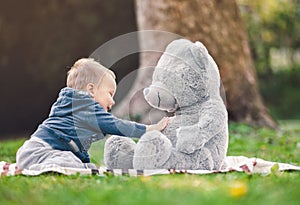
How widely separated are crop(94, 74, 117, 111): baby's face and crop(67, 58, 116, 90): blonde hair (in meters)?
0.03

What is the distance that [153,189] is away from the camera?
11.0ft

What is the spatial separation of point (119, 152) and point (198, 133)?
1.84 feet

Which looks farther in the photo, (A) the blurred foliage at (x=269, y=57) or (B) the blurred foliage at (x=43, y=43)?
(A) the blurred foliage at (x=269, y=57)

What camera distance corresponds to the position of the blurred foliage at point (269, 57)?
20328mm

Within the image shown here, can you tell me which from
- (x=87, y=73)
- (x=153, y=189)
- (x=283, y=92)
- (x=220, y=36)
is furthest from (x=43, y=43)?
(x=283, y=92)

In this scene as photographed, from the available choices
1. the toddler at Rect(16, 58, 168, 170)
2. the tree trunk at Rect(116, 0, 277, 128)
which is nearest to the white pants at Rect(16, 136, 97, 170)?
the toddler at Rect(16, 58, 168, 170)

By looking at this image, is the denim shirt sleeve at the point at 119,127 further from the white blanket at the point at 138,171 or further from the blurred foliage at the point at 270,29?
the blurred foliage at the point at 270,29

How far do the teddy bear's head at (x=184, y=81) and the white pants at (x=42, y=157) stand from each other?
0.67 metres

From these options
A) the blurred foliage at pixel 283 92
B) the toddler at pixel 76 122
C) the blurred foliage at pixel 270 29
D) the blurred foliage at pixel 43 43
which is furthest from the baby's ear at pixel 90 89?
the blurred foliage at pixel 283 92

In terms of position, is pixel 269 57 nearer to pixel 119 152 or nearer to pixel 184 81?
pixel 184 81

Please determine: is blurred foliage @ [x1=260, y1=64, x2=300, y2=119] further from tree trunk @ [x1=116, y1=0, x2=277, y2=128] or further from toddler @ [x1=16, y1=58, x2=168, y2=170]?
toddler @ [x1=16, y1=58, x2=168, y2=170]

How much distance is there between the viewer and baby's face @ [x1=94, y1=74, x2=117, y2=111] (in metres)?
4.61

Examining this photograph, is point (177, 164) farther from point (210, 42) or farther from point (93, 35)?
point (93, 35)

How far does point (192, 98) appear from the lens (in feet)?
14.6
